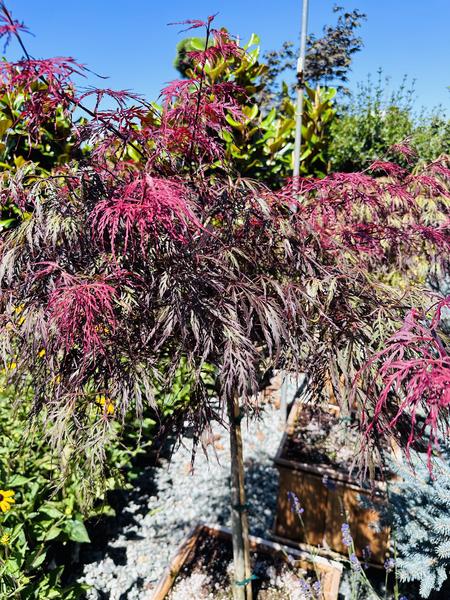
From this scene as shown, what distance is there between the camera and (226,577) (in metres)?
1.93

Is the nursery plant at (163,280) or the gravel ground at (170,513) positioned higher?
the nursery plant at (163,280)

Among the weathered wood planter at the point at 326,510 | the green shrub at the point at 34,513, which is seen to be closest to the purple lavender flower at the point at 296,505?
the weathered wood planter at the point at 326,510

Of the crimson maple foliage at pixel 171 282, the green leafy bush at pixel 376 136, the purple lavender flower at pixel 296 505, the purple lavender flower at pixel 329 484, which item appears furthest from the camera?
the green leafy bush at pixel 376 136

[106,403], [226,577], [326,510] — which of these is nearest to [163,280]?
[106,403]

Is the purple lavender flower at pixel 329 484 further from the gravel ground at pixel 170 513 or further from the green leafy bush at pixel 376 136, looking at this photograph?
the green leafy bush at pixel 376 136

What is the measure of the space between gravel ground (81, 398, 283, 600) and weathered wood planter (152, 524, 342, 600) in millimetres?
106

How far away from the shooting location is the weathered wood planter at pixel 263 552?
1.77m

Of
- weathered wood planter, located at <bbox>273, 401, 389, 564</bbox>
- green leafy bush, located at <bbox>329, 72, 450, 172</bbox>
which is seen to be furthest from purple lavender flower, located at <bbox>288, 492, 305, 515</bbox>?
green leafy bush, located at <bbox>329, 72, 450, 172</bbox>

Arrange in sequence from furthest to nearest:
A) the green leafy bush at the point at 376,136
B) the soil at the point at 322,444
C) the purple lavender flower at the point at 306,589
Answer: the green leafy bush at the point at 376,136 < the soil at the point at 322,444 < the purple lavender flower at the point at 306,589

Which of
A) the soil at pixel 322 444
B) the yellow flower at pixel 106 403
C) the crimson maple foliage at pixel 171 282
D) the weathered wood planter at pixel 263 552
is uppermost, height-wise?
the crimson maple foliage at pixel 171 282

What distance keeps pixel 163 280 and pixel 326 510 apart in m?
1.70

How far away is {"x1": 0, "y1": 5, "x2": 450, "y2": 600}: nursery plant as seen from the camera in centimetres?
104

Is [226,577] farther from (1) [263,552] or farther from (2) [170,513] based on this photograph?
(2) [170,513]

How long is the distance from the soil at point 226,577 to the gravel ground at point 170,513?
186mm
